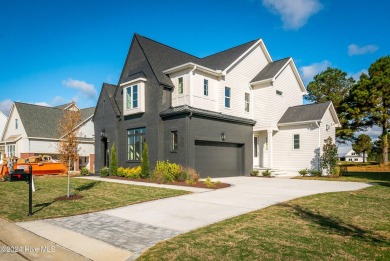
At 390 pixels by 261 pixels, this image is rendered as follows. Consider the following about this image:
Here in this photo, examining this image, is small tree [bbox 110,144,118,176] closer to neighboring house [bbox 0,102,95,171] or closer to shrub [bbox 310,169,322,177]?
neighboring house [bbox 0,102,95,171]

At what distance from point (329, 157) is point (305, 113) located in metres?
4.41

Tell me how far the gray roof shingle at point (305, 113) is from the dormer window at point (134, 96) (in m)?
12.0

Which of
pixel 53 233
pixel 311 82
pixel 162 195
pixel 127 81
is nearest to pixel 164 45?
pixel 127 81

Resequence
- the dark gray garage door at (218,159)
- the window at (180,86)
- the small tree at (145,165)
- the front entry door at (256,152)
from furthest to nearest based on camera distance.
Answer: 1. the front entry door at (256,152)
2. the window at (180,86)
3. the dark gray garage door at (218,159)
4. the small tree at (145,165)

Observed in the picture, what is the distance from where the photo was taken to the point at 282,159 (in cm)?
2444

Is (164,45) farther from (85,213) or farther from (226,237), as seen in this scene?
(226,237)

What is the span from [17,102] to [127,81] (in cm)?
1876

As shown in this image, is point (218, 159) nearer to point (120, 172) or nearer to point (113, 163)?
point (120, 172)

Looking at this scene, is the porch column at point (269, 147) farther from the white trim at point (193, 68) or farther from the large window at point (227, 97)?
the white trim at point (193, 68)

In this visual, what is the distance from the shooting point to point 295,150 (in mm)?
23938

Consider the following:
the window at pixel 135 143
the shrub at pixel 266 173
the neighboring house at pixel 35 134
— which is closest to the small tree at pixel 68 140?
the window at pixel 135 143

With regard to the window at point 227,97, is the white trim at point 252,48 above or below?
above

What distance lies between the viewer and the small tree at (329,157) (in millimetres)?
21450

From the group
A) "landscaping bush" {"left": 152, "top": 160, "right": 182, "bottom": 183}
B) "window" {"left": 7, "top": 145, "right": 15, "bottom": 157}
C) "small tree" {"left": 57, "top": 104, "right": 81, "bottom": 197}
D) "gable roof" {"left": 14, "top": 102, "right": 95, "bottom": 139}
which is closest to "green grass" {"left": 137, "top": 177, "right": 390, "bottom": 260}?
"small tree" {"left": 57, "top": 104, "right": 81, "bottom": 197}
